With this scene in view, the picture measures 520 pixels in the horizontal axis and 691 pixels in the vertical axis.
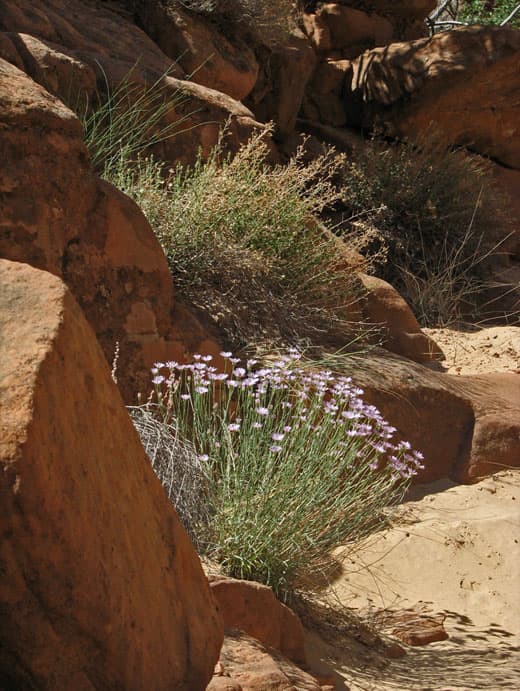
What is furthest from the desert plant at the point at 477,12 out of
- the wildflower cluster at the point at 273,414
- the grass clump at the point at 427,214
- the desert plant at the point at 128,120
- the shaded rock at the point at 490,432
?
the wildflower cluster at the point at 273,414

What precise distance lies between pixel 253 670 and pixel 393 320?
12.4ft

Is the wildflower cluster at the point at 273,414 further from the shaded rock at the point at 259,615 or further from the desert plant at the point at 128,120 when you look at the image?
the desert plant at the point at 128,120

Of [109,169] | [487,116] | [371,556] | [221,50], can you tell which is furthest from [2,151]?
[487,116]

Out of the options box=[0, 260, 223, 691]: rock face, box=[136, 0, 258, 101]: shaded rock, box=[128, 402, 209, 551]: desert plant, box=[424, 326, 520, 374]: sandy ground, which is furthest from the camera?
box=[136, 0, 258, 101]: shaded rock

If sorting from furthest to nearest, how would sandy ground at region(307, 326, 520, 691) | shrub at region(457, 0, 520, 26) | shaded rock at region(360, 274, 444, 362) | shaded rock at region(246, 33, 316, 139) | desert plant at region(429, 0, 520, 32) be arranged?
shrub at region(457, 0, 520, 26) → desert plant at region(429, 0, 520, 32) → shaded rock at region(246, 33, 316, 139) → shaded rock at region(360, 274, 444, 362) → sandy ground at region(307, 326, 520, 691)

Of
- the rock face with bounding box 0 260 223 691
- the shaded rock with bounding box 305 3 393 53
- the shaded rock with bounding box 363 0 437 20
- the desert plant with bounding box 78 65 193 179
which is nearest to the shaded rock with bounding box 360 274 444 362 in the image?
the desert plant with bounding box 78 65 193 179

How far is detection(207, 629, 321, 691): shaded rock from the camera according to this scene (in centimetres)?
220

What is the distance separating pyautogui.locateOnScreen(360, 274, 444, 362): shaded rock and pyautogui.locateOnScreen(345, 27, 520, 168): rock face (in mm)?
4191

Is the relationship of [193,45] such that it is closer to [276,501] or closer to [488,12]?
[276,501]

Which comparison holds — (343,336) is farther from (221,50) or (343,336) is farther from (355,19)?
(355,19)

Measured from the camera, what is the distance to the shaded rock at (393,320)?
19.0 feet

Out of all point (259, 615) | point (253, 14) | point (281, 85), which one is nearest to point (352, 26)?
point (281, 85)

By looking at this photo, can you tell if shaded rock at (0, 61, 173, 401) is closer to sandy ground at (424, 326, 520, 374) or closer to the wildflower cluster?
the wildflower cluster

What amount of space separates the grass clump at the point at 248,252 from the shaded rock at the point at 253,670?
2219 millimetres
